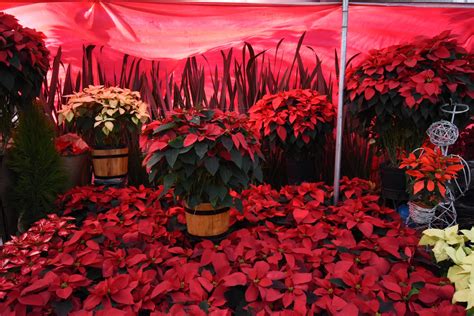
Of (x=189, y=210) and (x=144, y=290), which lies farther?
(x=189, y=210)

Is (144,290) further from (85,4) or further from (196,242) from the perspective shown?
(85,4)

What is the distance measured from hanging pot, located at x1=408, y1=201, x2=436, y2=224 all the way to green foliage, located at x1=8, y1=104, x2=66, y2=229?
1.93 m

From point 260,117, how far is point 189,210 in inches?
37.8

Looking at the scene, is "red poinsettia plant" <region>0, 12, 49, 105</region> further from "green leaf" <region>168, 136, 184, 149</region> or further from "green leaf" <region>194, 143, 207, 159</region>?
"green leaf" <region>194, 143, 207, 159</region>

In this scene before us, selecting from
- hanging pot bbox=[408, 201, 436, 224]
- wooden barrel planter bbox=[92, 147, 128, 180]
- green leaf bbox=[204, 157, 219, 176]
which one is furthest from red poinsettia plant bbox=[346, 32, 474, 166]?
wooden barrel planter bbox=[92, 147, 128, 180]

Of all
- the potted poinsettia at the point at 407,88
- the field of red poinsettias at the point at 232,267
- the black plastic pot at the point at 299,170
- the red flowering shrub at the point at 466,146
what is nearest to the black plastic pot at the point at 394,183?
the potted poinsettia at the point at 407,88

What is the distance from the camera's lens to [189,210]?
163cm

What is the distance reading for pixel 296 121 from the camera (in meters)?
2.25

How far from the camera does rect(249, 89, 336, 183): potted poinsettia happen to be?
2244mm

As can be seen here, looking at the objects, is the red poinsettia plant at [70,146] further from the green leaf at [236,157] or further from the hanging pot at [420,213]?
the hanging pot at [420,213]

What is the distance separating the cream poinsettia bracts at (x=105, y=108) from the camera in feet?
7.35

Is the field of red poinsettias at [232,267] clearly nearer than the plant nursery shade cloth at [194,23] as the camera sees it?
Yes

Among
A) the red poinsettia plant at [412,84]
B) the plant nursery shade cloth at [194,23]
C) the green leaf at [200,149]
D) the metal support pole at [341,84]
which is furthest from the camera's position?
the plant nursery shade cloth at [194,23]

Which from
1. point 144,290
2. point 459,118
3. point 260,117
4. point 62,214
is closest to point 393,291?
point 144,290
